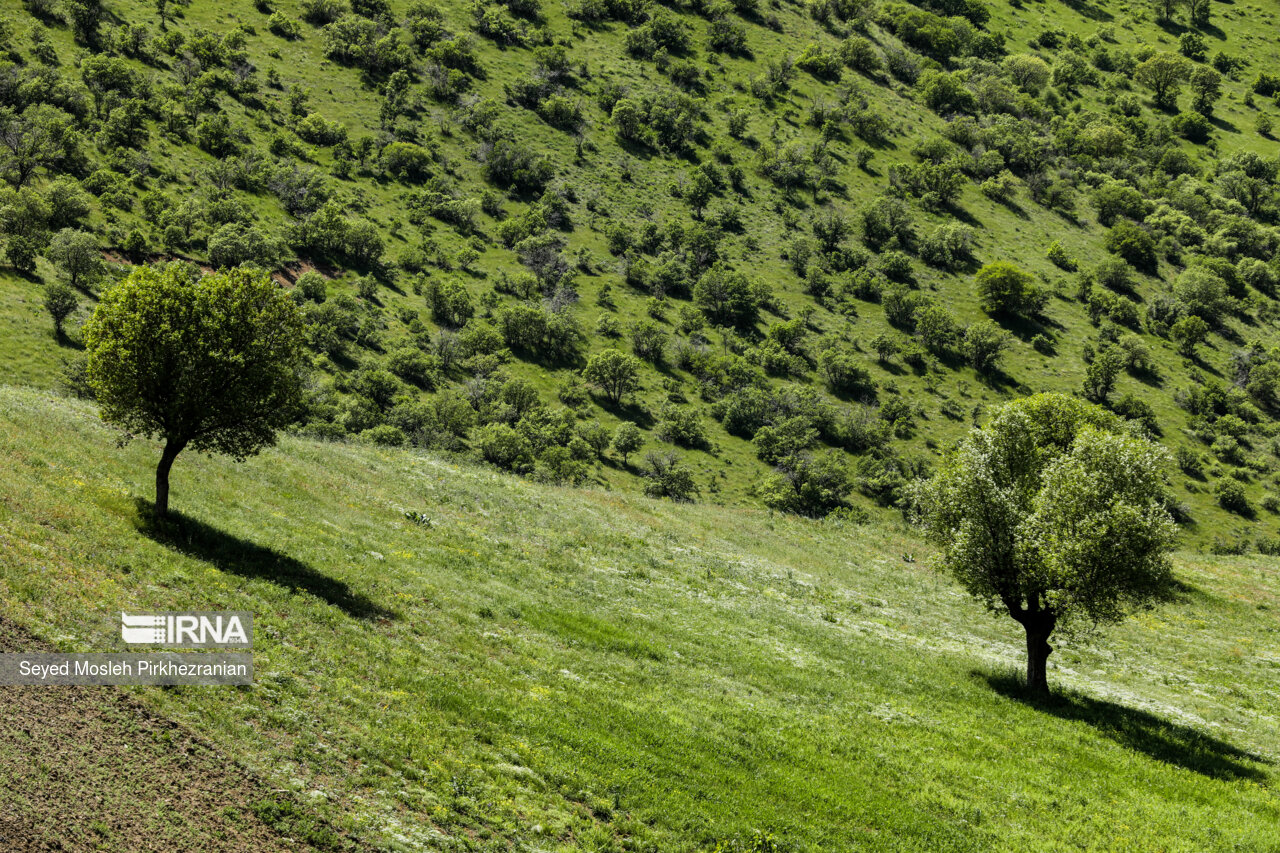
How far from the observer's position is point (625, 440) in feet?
386

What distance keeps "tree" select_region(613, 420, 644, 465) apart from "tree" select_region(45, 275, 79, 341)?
74.5 m

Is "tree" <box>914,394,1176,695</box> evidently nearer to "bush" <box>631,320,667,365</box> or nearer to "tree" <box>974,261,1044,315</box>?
"bush" <box>631,320,667,365</box>

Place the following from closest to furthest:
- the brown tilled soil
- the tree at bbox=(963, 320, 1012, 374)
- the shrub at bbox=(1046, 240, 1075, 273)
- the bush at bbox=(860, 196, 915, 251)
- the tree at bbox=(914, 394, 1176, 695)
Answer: the brown tilled soil → the tree at bbox=(914, 394, 1176, 695) → the tree at bbox=(963, 320, 1012, 374) → the shrub at bbox=(1046, 240, 1075, 273) → the bush at bbox=(860, 196, 915, 251)

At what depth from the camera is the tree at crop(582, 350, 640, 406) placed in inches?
5153

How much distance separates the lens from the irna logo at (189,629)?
18.7 meters

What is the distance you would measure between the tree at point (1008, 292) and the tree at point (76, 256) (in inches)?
6384

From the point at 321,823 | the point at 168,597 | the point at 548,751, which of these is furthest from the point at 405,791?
the point at 168,597

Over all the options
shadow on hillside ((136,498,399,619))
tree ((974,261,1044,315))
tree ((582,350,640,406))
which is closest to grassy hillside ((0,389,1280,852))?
shadow on hillside ((136,498,399,619))

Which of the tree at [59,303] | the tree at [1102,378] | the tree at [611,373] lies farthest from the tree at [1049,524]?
the tree at [1102,378]

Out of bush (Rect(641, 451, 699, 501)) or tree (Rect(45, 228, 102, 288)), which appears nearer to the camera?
tree (Rect(45, 228, 102, 288))

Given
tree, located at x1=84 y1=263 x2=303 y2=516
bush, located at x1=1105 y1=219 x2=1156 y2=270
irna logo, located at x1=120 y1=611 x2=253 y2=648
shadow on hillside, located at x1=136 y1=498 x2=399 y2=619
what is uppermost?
bush, located at x1=1105 y1=219 x2=1156 y2=270

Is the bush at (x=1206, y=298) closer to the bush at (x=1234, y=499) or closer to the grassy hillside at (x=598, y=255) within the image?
the grassy hillside at (x=598, y=255)

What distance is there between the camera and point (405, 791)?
1623 cm

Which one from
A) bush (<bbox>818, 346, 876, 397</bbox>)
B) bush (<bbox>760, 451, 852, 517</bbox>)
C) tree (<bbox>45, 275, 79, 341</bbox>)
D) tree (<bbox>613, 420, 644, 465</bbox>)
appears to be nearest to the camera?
tree (<bbox>45, 275, 79, 341</bbox>)
